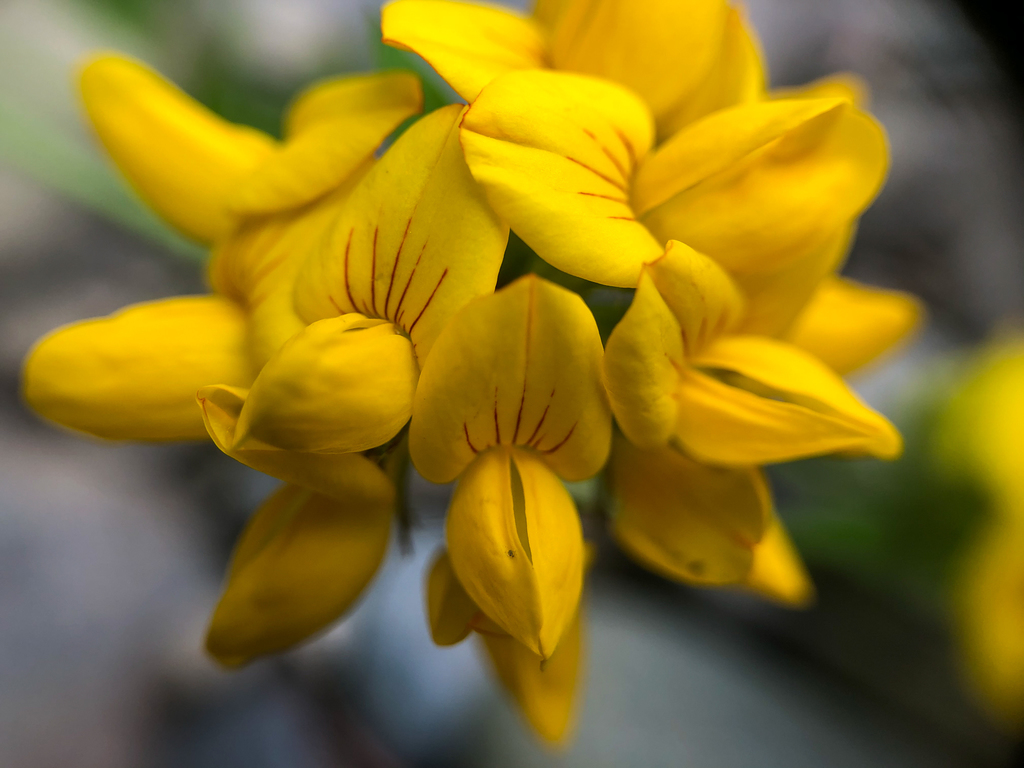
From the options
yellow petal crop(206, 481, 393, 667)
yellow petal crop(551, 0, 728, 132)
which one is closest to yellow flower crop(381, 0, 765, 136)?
yellow petal crop(551, 0, 728, 132)

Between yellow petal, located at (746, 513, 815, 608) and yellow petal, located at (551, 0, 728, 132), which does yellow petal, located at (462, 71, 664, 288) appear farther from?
yellow petal, located at (746, 513, 815, 608)

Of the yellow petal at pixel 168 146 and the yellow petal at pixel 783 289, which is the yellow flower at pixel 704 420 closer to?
the yellow petal at pixel 783 289

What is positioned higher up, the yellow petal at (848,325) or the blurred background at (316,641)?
the yellow petal at (848,325)

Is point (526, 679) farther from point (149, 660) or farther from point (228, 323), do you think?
point (149, 660)

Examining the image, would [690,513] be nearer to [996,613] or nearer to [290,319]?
[290,319]

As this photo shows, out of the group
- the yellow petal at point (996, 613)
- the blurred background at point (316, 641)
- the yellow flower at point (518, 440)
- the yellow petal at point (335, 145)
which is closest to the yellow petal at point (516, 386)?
the yellow flower at point (518, 440)

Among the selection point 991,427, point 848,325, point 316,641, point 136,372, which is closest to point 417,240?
point 136,372
